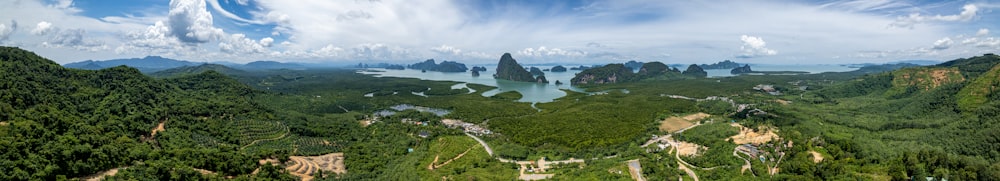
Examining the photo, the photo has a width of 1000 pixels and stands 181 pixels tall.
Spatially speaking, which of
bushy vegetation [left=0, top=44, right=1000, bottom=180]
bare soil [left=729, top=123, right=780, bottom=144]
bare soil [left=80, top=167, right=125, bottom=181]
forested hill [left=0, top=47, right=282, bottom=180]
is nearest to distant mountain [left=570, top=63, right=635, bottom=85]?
bushy vegetation [left=0, top=44, right=1000, bottom=180]

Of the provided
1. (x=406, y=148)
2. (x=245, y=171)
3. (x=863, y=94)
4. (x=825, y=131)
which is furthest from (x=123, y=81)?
(x=863, y=94)

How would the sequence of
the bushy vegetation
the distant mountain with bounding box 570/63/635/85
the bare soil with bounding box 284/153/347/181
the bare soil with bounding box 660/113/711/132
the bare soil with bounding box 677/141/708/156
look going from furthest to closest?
the distant mountain with bounding box 570/63/635/85
the bare soil with bounding box 660/113/711/132
the bare soil with bounding box 677/141/708/156
the bare soil with bounding box 284/153/347/181
the bushy vegetation

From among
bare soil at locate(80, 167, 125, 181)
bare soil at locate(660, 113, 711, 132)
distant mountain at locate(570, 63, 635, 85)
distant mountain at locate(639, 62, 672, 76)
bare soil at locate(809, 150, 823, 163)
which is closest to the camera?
bare soil at locate(80, 167, 125, 181)

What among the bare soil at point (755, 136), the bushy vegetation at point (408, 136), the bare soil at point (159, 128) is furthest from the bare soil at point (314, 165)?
the bare soil at point (755, 136)

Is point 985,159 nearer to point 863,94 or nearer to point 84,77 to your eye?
point 863,94

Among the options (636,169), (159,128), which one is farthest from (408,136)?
(636,169)

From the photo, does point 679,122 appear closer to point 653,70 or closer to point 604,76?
point 604,76

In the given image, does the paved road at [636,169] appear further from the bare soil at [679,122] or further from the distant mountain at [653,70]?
the distant mountain at [653,70]

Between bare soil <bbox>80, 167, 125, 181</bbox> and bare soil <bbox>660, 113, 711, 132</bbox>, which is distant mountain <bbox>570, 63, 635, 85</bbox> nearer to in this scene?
bare soil <bbox>660, 113, 711, 132</bbox>

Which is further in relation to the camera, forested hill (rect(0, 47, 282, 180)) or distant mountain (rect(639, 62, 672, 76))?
distant mountain (rect(639, 62, 672, 76))
